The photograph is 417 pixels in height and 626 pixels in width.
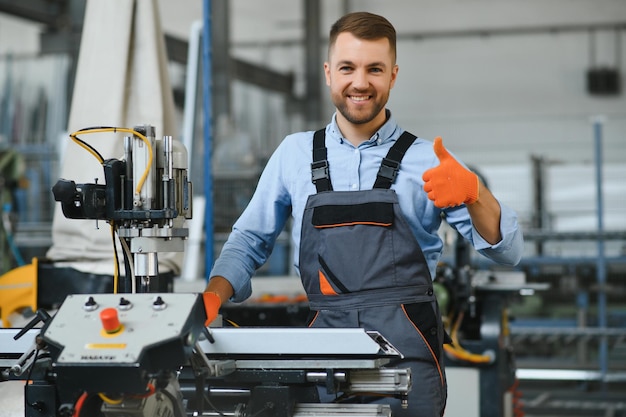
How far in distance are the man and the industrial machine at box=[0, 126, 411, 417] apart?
0.64ft

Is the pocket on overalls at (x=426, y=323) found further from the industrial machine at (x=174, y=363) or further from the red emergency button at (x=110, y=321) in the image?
the red emergency button at (x=110, y=321)

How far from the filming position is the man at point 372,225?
1713 mm

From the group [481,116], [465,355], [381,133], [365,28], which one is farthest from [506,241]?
[481,116]

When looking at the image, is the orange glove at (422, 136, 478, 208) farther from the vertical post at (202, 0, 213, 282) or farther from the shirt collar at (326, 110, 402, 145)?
the vertical post at (202, 0, 213, 282)

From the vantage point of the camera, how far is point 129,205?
1566 millimetres

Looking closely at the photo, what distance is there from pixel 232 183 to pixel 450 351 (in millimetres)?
2590

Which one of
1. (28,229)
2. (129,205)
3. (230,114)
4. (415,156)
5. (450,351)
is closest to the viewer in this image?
(129,205)

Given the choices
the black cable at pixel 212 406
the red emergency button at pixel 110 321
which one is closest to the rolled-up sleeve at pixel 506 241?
the black cable at pixel 212 406

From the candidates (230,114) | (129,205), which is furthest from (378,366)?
(230,114)

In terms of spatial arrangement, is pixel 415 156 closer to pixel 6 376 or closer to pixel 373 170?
pixel 373 170

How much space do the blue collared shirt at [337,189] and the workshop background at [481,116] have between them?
2543 mm

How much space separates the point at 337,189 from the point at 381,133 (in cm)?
16

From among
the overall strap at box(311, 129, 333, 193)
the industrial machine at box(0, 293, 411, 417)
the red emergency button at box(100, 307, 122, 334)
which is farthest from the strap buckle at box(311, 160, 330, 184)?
the red emergency button at box(100, 307, 122, 334)

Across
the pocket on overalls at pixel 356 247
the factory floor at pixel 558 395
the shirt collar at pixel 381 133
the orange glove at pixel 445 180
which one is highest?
the shirt collar at pixel 381 133
